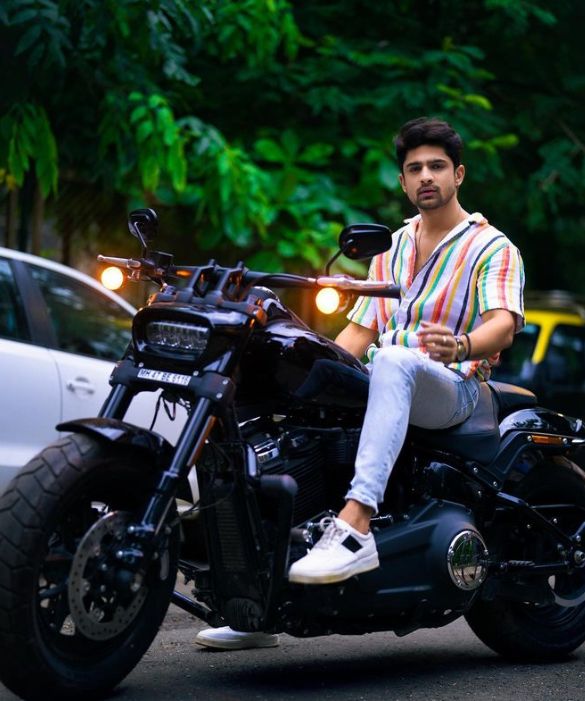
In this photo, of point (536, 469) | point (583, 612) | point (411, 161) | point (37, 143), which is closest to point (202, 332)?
point (411, 161)

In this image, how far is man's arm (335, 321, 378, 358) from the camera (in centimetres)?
519

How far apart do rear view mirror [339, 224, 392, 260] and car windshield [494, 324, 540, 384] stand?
811 cm

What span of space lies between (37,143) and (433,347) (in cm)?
484

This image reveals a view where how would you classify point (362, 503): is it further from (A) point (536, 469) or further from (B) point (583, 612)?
(B) point (583, 612)

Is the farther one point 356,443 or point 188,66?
point 188,66

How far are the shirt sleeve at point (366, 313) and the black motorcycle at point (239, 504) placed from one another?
485mm

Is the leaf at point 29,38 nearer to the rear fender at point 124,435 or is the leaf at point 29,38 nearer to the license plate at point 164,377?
the license plate at point 164,377

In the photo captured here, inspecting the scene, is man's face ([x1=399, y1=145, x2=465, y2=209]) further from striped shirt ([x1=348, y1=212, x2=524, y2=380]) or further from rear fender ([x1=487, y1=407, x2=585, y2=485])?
rear fender ([x1=487, y1=407, x2=585, y2=485])

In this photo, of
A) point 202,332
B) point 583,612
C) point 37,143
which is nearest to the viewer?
point 202,332

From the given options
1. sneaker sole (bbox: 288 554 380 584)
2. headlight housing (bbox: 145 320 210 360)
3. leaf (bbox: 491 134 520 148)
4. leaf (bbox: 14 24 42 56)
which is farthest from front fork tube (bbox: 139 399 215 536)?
leaf (bbox: 491 134 520 148)

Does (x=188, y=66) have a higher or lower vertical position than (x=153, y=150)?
higher

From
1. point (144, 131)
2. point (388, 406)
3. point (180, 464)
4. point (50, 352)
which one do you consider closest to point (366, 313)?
point (388, 406)

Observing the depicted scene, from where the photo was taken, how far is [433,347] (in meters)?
4.24

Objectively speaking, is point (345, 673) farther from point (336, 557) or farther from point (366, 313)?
point (366, 313)
